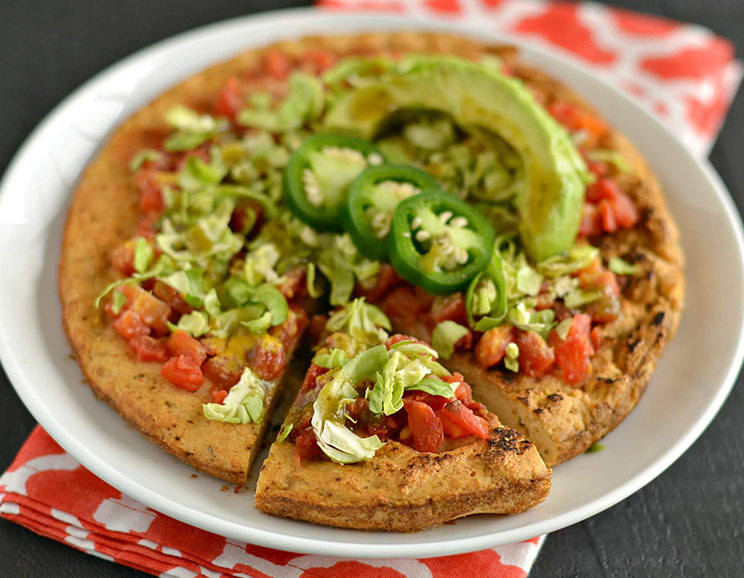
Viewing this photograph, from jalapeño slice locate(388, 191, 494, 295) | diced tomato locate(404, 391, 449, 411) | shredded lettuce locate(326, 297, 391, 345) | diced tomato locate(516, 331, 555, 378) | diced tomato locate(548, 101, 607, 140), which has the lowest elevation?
shredded lettuce locate(326, 297, 391, 345)

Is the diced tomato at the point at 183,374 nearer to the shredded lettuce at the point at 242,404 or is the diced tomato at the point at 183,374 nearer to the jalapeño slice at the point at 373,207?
the shredded lettuce at the point at 242,404

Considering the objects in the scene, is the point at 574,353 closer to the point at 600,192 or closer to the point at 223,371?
the point at 600,192

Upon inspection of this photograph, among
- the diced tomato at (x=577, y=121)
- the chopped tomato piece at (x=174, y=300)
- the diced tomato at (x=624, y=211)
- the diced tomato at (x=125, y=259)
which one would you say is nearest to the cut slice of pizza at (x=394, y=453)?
the chopped tomato piece at (x=174, y=300)

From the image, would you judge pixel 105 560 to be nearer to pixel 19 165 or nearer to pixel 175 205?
pixel 175 205

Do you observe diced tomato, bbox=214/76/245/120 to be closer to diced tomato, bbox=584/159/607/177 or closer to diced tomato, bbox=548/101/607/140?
diced tomato, bbox=548/101/607/140

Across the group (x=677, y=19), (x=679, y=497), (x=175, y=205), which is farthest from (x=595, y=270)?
(x=677, y=19)

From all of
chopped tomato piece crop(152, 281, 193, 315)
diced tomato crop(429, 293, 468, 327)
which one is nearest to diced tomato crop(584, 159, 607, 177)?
diced tomato crop(429, 293, 468, 327)
